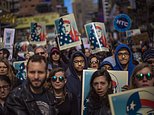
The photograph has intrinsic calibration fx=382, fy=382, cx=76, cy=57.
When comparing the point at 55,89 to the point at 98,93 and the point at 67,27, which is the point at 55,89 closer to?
the point at 98,93

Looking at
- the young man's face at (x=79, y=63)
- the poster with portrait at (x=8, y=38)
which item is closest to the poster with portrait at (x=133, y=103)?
the young man's face at (x=79, y=63)

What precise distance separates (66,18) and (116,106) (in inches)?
265

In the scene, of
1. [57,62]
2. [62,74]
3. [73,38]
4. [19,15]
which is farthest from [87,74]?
[19,15]

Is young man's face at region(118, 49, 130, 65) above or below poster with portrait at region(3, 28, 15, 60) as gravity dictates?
below

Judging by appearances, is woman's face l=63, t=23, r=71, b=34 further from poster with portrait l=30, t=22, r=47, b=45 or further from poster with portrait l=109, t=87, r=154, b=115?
poster with portrait l=109, t=87, r=154, b=115

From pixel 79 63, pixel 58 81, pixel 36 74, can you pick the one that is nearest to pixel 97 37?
pixel 79 63

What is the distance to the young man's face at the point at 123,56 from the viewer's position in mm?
6551

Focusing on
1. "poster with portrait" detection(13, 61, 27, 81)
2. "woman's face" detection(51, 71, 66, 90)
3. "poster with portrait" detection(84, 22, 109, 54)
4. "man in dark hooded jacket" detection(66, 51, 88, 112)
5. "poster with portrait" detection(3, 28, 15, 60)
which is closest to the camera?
"woman's face" detection(51, 71, 66, 90)

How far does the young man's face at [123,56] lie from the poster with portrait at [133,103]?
308 centimetres

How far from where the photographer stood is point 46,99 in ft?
12.1

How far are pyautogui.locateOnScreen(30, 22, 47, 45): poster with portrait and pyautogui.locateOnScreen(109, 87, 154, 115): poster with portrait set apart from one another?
9.98 metres

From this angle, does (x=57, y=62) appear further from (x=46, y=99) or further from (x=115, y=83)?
(x=46, y=99)

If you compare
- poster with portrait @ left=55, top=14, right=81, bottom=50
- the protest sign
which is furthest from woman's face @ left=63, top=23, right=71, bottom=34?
the protest sign

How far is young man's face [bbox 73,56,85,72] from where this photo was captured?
6148mm
